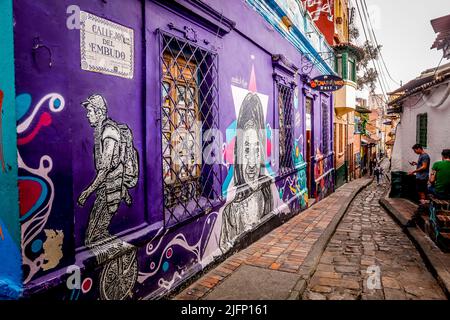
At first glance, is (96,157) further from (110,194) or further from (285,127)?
(285,127)

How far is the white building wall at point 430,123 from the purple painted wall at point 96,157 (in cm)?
614

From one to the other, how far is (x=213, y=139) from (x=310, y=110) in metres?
7.15

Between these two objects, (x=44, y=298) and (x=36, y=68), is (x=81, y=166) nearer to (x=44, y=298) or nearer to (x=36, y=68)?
(x=36, y=68)

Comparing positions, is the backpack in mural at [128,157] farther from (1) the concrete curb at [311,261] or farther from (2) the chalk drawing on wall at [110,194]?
(1) the concrete curb at [311,261]

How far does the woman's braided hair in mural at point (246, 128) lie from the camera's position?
5.38 m

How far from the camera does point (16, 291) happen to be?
86.3 inches

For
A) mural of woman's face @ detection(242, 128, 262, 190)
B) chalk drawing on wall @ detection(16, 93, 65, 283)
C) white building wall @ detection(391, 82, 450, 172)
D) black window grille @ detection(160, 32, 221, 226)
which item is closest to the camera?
chalk drawing on wall @ detection(16, 93, 65, 283)

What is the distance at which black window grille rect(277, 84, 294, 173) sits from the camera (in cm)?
793

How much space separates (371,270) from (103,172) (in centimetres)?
419

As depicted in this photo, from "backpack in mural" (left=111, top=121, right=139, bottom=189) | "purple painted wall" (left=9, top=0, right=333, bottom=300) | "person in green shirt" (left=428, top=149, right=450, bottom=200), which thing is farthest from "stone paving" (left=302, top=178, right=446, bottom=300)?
"backpack in mural" (left=111, top=121, right=139, bottom=189)

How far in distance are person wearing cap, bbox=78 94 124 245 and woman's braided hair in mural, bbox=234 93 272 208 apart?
264cm

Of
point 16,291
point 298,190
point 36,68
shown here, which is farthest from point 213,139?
point 298,190

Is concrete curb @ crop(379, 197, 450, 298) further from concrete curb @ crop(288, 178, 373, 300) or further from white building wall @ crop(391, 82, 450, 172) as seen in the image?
white building wall @ crop(391, 82, 450, 172)

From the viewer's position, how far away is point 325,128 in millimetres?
13258
